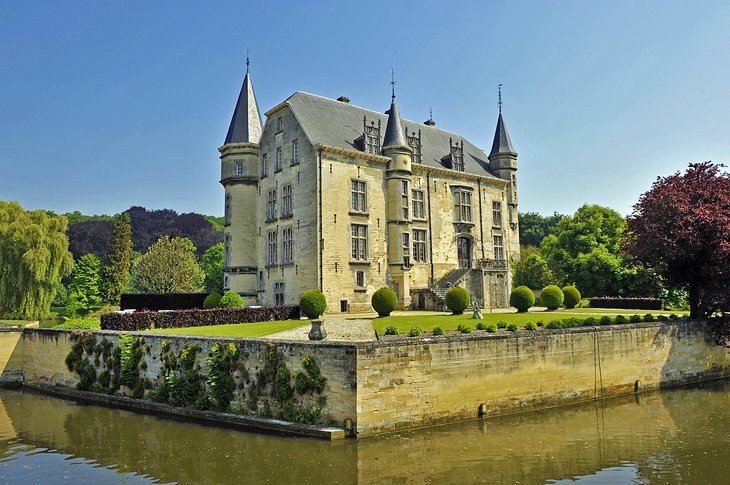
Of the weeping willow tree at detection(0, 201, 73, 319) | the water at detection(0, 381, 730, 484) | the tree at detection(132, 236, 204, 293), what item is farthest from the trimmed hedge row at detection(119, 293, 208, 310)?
the water at detection(0, 381, 730, 484)

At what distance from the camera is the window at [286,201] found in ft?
124

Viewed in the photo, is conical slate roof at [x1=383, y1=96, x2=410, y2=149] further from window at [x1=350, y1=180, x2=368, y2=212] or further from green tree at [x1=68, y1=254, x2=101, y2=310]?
green tree at [x1=68, y1=254, x2=101, y2=310]

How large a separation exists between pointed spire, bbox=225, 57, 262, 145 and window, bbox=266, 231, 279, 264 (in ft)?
23.7

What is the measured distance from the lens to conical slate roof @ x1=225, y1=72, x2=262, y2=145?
4119 cm

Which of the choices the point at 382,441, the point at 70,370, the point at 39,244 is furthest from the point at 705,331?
the point at 39,244

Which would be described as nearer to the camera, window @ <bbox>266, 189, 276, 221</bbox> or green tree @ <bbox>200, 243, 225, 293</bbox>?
window @ <bbox>266, 189, 276, 221</bbox>

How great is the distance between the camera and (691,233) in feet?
86.3

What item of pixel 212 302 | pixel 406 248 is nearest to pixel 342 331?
pixel 406 248

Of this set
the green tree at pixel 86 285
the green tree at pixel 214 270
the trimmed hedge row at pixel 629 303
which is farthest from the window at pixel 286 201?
the green tree at pixel 86 285

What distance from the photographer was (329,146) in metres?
35.5

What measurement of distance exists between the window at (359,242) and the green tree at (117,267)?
38.9 meters

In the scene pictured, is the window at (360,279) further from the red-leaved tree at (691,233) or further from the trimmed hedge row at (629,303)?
the trimmed hedge row at (629,303)

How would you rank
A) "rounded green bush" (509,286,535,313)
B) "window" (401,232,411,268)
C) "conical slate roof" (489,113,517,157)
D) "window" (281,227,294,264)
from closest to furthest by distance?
"rounded green bush" (509,286,535,313) < "window" (281,227,294,264) < "window" (401,232,411,268) < "conical slate roof" (489,113,517,157)

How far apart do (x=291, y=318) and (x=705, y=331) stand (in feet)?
69.6
